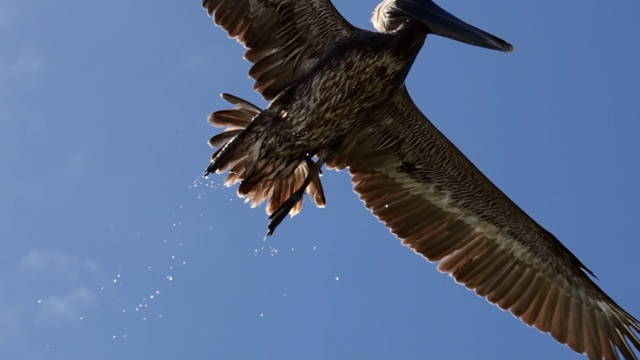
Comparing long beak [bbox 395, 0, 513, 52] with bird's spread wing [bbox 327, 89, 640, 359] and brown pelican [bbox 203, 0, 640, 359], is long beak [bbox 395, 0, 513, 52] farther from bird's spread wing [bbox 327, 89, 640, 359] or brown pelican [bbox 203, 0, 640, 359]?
bird's spread wing [bbox 327, 89, 640, 359]

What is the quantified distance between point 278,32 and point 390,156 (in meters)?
1.90

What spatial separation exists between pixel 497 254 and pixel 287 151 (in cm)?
278

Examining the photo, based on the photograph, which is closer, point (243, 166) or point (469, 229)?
point (243, 166)

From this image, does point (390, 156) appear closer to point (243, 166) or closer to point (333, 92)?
point (333, 92)

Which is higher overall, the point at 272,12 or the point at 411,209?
the point at 272,12

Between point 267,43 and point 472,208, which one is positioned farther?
point 472,208

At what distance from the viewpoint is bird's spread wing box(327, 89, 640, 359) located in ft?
30.3

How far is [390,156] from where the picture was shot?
9555mm

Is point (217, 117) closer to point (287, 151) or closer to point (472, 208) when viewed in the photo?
point (287, 151)

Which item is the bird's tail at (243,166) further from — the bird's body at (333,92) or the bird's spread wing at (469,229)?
the bird's spread wing at (469,229)

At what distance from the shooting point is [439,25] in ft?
26.9

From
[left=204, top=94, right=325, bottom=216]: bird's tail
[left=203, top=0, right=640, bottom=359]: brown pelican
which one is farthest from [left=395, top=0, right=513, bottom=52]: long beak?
[left=204, top=94, right=325, bottom=216]: bird's tail

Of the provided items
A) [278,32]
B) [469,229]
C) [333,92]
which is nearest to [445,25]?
[333,92]

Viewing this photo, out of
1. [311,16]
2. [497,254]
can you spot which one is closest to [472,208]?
[497,254]
